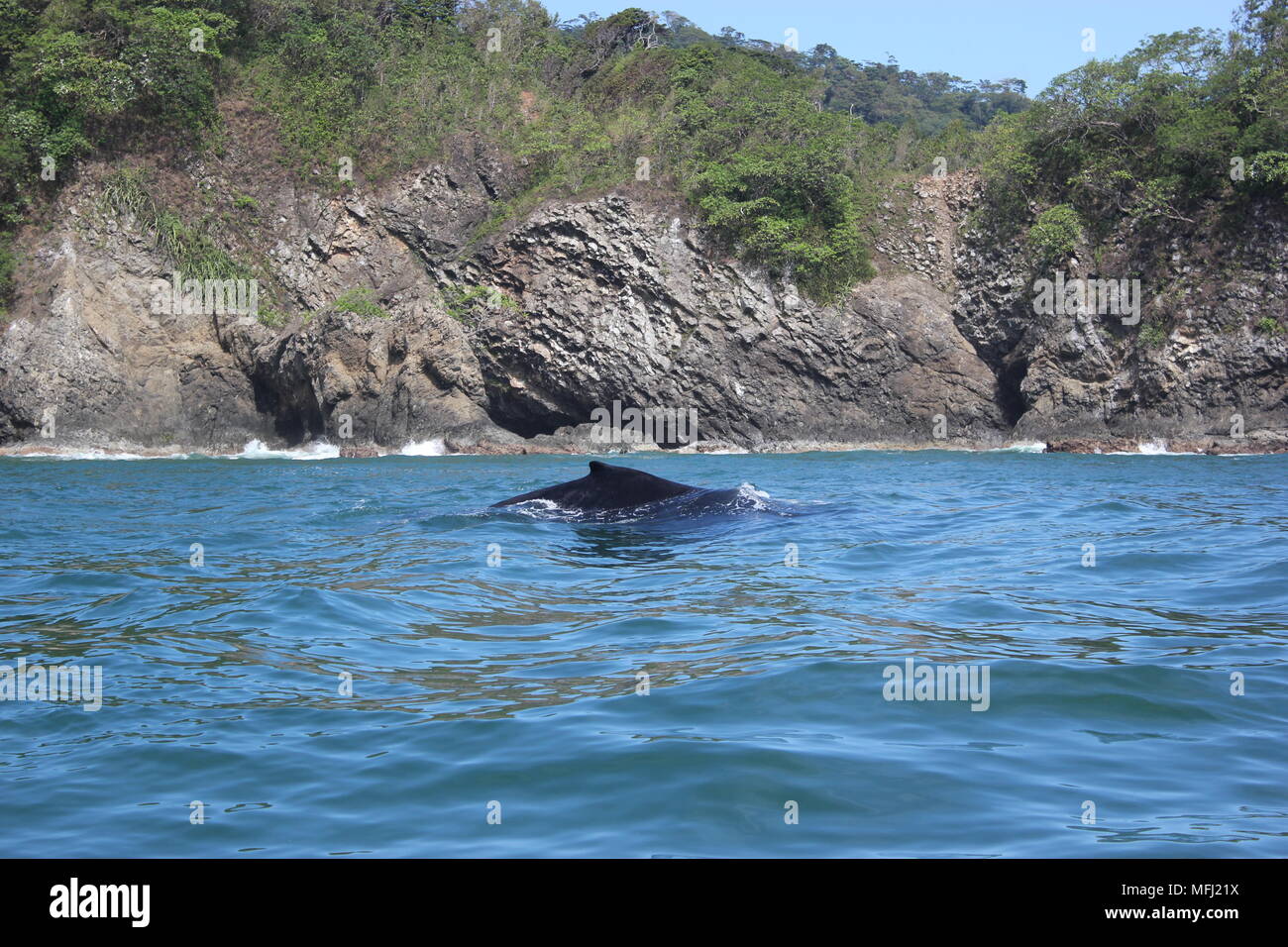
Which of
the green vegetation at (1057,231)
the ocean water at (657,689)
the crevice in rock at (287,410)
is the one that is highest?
the green vegetation at (1057,231)

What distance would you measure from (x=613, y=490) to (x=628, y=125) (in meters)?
31.4

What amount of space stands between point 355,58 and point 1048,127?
2587cm

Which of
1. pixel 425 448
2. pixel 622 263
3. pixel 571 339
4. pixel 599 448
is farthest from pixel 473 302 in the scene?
pixel 599 448

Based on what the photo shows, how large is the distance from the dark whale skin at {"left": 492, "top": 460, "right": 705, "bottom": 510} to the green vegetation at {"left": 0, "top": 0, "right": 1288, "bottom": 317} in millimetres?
25612

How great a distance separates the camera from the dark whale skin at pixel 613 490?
1277cm

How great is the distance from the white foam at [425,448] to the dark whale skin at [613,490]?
21.0 meters

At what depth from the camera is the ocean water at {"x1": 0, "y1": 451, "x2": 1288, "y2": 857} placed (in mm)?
4074

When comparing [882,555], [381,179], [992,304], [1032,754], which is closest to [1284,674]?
[1032,754]

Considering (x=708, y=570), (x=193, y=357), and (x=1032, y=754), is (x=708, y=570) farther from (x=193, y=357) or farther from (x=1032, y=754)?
(x=193, y=357)

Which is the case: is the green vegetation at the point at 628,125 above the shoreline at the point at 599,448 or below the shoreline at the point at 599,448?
above

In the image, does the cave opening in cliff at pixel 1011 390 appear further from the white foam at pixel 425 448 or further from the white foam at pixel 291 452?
the white foam at pixel 291 452

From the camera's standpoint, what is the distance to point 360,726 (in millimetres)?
5305

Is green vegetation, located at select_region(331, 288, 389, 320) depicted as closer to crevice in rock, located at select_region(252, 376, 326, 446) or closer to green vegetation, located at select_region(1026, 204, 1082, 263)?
crevice in rock, located at select_region(252, 376, 326, 446)

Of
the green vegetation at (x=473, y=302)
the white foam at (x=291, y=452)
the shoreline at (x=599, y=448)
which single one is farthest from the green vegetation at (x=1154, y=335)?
the white foam at (x=291, y=452)
